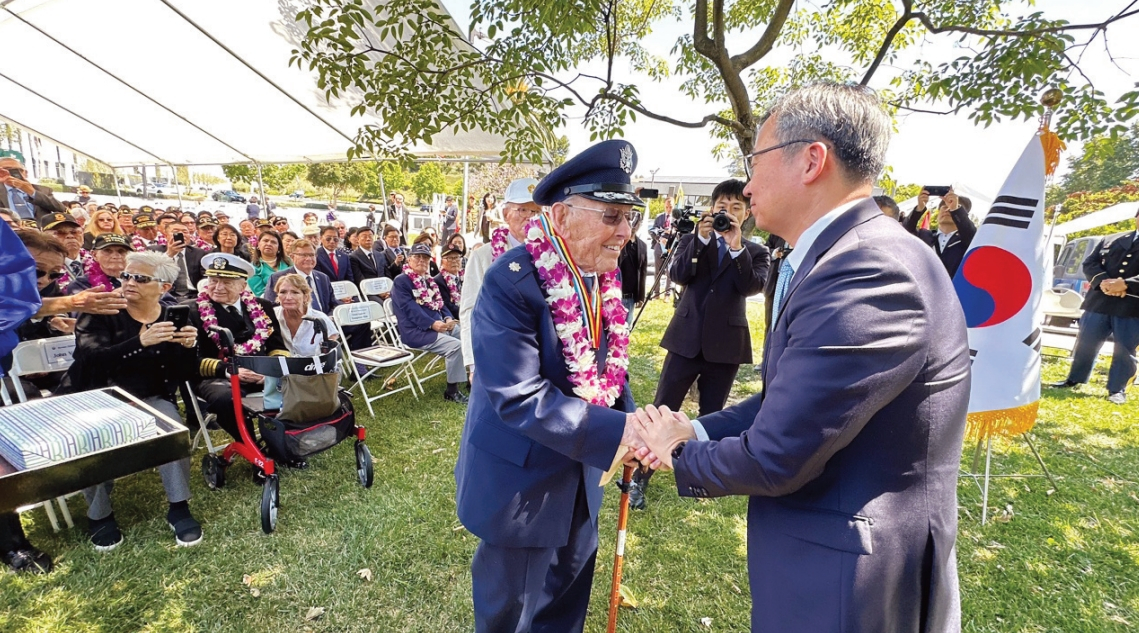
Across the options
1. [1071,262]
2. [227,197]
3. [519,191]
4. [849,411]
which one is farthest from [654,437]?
[227,197]

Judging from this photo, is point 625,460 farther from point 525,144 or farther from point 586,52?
point 586,52

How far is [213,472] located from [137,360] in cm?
111

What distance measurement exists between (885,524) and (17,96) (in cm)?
1757

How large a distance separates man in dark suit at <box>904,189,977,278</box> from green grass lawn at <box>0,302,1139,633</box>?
8.12ft

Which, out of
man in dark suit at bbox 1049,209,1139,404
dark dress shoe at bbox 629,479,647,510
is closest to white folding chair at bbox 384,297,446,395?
dark dress shoe at bbox 629,479,647,510

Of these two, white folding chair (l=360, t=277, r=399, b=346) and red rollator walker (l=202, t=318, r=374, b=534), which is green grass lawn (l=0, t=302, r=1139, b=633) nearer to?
red rollator walker (l=202, t=318, r=374, b=534)

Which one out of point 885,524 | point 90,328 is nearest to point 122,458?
point 885,524

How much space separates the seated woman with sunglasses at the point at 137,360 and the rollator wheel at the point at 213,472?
1.24 feet

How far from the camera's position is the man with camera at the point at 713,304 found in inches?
155

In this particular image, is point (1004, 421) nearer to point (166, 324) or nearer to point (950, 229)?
point (950, 229)

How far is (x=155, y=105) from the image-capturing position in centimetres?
1089

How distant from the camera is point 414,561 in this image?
11.0ft

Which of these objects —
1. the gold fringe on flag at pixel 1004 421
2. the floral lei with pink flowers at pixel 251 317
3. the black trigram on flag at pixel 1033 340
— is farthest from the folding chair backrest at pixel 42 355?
the black trigram on flag at pixel 1033 340

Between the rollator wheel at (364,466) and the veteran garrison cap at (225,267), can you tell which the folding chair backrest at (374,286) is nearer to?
the veteran garrison cap at (225,267)
